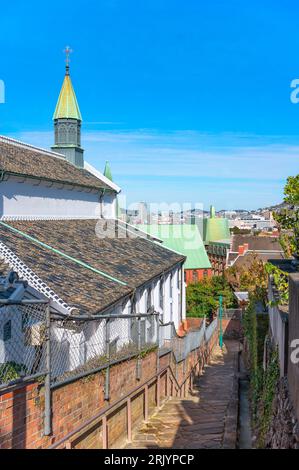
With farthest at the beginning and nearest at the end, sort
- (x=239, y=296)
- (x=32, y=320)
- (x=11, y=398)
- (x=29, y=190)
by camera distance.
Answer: (x=239, y=296) < (x=29, y=190) < (x=32, y=320) < (x=11, y=398)

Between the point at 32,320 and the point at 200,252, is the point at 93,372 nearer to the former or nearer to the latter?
the point at 32,320

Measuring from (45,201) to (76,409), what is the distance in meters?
17.0

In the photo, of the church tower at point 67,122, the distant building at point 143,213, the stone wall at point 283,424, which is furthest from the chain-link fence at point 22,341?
the distant building at point 143,213

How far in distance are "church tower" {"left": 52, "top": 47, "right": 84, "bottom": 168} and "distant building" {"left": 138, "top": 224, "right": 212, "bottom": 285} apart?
88.3 ft

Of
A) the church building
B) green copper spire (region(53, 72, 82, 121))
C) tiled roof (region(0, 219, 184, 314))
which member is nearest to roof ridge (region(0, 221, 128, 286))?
the church building

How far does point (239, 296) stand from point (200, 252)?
77.6ft

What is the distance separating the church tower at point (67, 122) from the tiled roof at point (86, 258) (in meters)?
7.03

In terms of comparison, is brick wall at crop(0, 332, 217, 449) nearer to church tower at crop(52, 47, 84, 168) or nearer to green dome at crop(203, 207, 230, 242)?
church tower at crop(52, 47, 84, 168)

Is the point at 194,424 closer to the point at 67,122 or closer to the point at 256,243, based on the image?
the point at 67,122

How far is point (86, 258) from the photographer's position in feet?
66.6

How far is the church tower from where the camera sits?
116 feet

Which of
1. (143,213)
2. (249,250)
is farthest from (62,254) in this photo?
(249,250)
